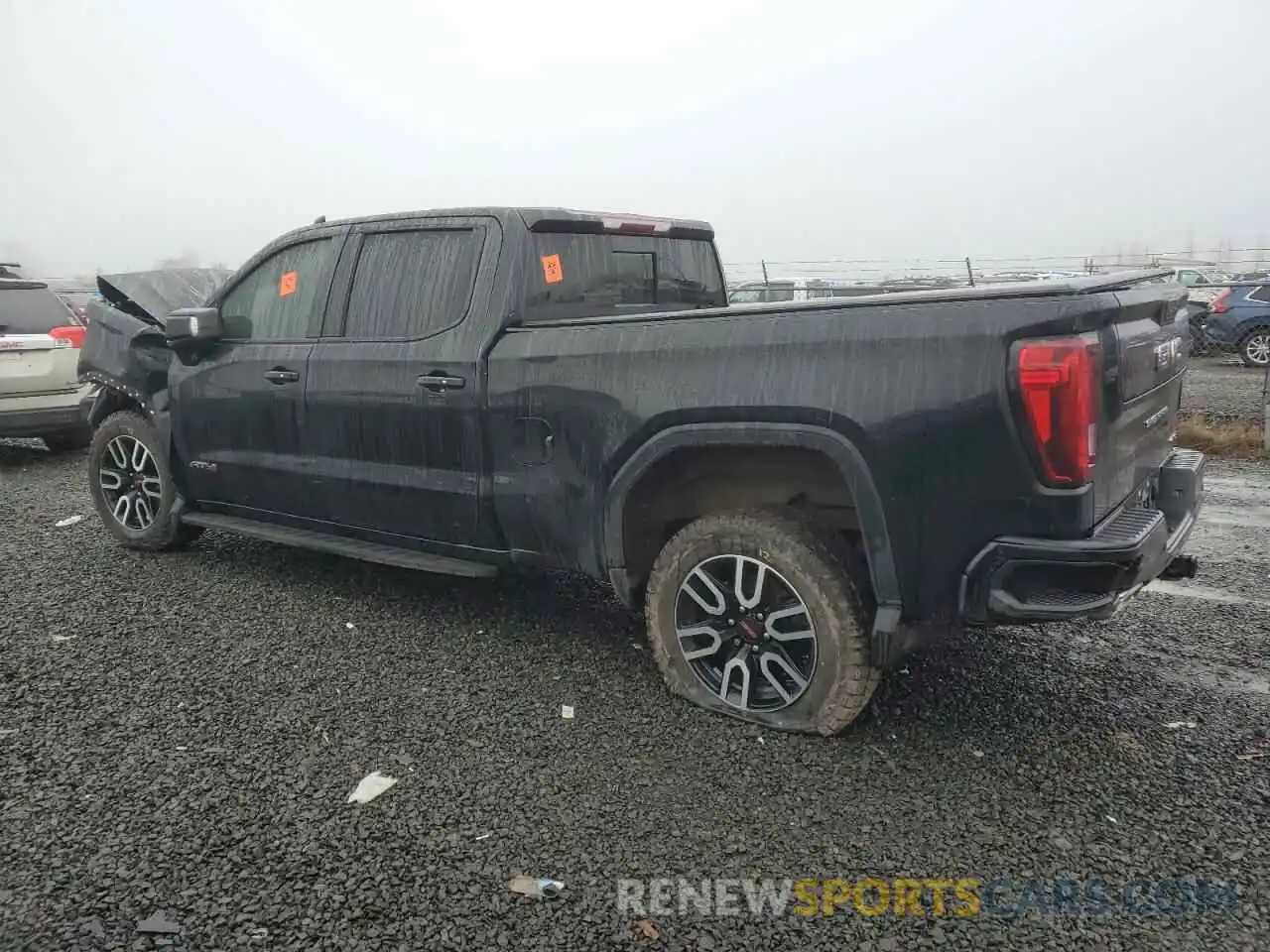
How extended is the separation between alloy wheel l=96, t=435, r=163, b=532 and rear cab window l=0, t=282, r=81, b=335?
11.6 ft

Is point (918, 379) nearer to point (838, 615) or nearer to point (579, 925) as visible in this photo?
point (838, 615)

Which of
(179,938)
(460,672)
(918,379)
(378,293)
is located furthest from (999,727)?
(378,293)

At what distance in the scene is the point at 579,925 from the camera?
2.27 meters

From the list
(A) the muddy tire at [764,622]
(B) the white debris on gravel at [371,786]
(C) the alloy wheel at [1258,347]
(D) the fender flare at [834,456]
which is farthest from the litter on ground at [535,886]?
(C) the alloy wheel at [1258,347]

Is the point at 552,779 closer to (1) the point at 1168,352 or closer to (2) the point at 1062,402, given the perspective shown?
(2) the point at 1062,402

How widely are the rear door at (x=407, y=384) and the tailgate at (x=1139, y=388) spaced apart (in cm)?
223

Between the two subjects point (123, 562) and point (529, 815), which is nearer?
point (529, 815)

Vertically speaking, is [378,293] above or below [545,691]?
above

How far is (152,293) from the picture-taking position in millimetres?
5695

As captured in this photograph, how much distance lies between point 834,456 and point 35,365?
25.5 ft

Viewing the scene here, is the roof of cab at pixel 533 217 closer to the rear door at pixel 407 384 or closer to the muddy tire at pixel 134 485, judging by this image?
the rear door at pixel 407 384

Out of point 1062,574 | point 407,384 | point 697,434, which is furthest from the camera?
point 407,384

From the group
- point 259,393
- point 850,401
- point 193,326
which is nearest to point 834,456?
point 850,401

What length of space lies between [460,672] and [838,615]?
158 centimetres
